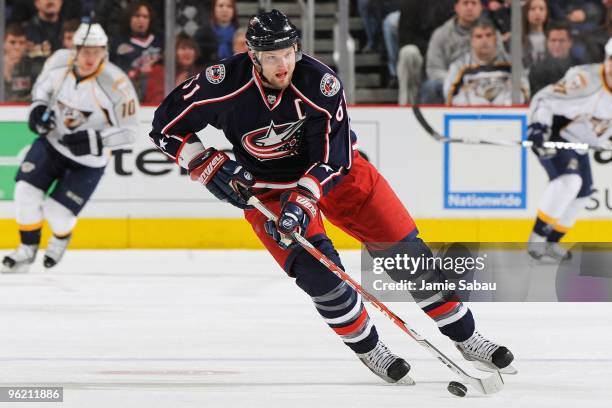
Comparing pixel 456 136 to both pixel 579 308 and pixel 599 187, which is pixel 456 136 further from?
pixel 579 308

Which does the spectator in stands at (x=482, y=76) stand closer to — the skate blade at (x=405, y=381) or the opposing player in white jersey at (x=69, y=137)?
the opposing player in white jersey at (x=69, y=137)

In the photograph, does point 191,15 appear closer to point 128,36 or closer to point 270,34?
point 128,36

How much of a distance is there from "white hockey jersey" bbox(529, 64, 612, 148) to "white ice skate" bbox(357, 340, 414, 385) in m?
4.45

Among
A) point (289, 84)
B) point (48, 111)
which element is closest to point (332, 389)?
point (289, 84)

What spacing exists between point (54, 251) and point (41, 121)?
0.71 m

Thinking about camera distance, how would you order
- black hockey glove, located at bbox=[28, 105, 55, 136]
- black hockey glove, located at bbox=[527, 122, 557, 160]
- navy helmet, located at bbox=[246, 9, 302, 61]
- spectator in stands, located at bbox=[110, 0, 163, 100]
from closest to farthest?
navy helmet, located at bbox=[246, 9, 302, 61] < black hockey glove, located at bbox=[28, 105, 55, 136] < black hockey glove, located at bbox=[527, 122, 557, 160] < spectator in stands, located at bbox=[110, 0, 163, 100]

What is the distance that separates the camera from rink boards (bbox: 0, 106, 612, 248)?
842cm

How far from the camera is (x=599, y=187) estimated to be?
27.7 ft

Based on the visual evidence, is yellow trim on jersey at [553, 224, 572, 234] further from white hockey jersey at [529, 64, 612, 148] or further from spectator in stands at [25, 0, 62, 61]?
spectator in stands at [25, 0, 62, 61]

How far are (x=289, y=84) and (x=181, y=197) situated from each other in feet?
15.4

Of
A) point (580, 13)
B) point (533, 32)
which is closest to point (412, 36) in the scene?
point (533, 32)

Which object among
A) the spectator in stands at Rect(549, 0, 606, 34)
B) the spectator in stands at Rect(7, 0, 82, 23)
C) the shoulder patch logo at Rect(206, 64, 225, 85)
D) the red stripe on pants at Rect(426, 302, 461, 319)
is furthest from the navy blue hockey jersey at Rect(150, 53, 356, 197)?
the spectator in stands at Rect(549, 0, 606, 34)

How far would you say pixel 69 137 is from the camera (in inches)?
297

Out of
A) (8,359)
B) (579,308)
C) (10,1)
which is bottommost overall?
(579,308)
